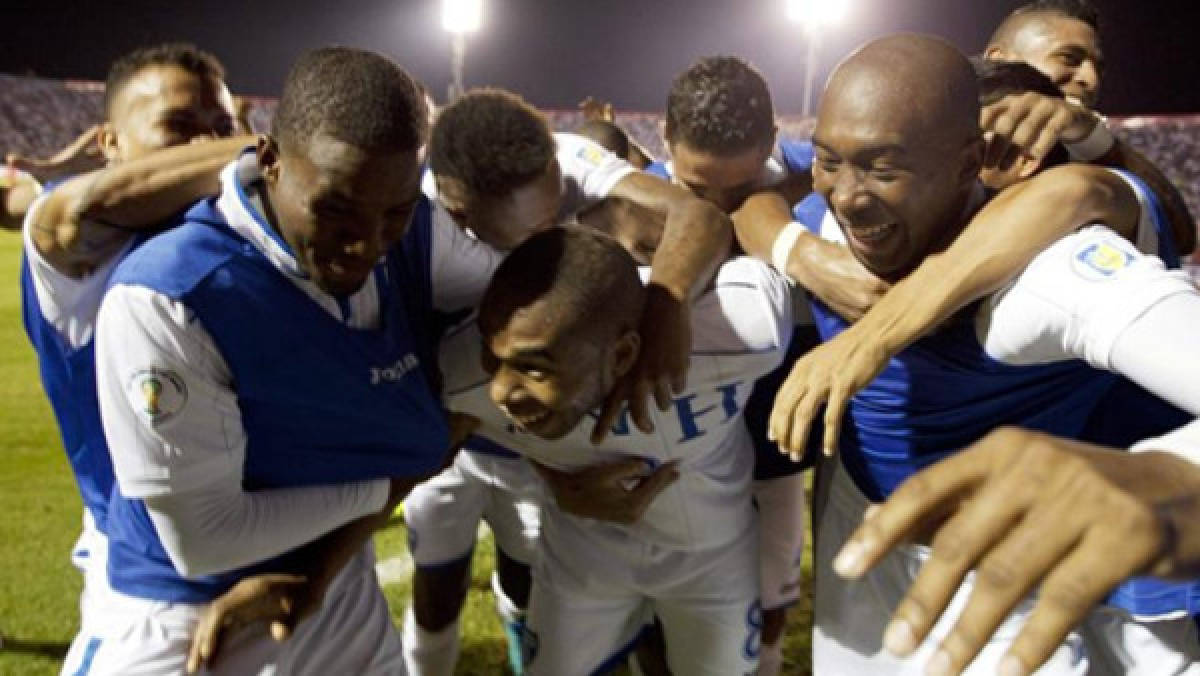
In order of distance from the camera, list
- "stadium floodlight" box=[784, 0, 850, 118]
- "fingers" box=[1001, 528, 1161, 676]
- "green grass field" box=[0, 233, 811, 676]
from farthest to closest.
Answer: "stadium floodlight" box=[784, 0, 850, 118] < "green grass field" box=[0, 233, 811, 676] < "fingers" box=[1001, 528, 1161, 676]

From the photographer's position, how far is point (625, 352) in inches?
67.9

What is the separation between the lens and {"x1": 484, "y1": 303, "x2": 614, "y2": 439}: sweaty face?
1.62 m

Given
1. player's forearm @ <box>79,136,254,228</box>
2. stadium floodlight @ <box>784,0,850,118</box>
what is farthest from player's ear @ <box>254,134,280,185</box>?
stadium floodlight @ <box>784,0,850,118</box>

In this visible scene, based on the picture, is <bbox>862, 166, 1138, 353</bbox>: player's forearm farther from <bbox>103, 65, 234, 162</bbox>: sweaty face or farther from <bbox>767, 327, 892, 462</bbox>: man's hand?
<bbox>103, 65, 234, 162</bbox>: sweaty face

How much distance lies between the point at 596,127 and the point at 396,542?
2.03 metres

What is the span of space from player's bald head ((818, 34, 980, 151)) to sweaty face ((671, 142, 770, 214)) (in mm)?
928

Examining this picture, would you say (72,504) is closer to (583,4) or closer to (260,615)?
(260,615)

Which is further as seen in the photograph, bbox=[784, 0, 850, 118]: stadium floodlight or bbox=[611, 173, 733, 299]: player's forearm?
bbox=[784, 0, 850, 118]: stadium floodlight

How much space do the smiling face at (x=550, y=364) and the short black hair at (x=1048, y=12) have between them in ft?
4.99

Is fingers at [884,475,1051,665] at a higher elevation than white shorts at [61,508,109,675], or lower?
higher

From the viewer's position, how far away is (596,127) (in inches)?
163

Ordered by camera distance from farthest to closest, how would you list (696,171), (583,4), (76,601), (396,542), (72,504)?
(583,4) < (72,504) < (396,542) < (76,601) < (696,171)

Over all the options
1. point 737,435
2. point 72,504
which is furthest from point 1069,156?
point 72,504

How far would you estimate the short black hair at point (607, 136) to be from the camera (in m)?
3.96
